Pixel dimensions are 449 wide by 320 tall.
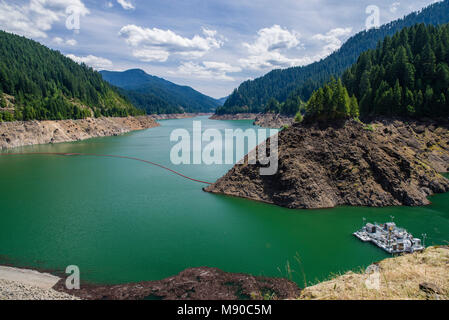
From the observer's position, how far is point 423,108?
51.1 m

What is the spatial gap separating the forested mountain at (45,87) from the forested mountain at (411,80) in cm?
9211

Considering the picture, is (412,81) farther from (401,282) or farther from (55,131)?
(55,131)

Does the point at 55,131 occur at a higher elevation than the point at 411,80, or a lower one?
lower

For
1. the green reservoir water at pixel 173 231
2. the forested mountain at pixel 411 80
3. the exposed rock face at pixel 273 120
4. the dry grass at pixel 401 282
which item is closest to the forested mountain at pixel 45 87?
the green reservoir water at pixel 173 231

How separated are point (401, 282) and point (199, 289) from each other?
10.4 meters

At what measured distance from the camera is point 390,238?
20.6m

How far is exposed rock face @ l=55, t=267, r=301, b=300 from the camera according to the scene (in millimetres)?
15109

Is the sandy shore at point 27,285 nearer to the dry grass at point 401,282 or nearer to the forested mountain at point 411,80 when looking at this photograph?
the dry grass at point 401,282

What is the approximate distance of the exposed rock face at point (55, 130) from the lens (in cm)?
7394

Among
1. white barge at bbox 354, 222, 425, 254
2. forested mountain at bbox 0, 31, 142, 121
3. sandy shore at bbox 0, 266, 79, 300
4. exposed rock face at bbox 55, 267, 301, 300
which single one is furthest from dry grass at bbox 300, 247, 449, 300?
forested mountain at bbox 0, 31, 142, 121

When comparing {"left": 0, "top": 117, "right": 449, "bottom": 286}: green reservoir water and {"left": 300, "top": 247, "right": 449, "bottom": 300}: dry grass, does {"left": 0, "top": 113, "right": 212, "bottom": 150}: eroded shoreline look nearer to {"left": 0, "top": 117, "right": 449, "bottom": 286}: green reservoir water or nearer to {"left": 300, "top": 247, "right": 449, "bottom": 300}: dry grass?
{"left": 0, "top": 117, "right": 449, "bottom": 286}: green reservoir water

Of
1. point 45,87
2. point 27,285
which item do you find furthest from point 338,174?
point 45,87

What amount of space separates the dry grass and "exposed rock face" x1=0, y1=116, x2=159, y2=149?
87054 mm

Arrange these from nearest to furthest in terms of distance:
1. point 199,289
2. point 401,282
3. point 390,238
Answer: point 401,282 → point 199,289 → point 390,238
